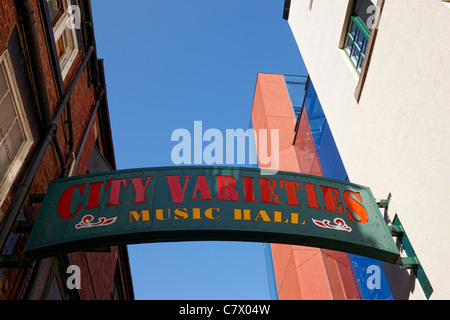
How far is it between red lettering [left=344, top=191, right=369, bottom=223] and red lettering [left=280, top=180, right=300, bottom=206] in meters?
0.80

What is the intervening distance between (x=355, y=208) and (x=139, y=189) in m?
3.30

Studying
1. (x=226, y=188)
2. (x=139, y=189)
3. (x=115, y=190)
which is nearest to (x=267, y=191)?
(x=226, y=188)

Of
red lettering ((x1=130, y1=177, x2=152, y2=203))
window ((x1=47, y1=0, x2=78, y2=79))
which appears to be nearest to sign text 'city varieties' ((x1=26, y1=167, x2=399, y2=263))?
red lettering ((x1=130, y1=177, x2=152, y2=203))

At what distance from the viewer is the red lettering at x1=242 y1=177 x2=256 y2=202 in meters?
5.75

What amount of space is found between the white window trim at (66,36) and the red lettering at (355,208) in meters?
5.85

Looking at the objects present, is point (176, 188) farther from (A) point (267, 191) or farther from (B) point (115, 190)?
(A) point (267, 191)

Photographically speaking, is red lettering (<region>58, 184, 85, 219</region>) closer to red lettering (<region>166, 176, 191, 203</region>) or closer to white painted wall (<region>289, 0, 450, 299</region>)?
red lettering (<region>166, 176, 191, 203</region>)

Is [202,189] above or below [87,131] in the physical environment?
below

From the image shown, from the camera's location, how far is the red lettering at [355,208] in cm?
580

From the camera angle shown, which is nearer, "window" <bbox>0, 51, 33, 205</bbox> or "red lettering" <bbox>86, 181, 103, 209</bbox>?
"window" <bbox>0, 51, 33, 205</bbox>

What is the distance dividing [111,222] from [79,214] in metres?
0.53

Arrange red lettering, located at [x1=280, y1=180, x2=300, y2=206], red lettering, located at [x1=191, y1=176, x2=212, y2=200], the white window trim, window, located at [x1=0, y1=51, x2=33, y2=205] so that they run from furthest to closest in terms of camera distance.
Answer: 1. the white window trim
2. red lettering, located at [x1=280, y1=180, x2=300, y2=206]
3. red lettering, located at [x1=191, y1=176, x2=212, y2=200]
4. window, located at [x1=0, y1=51, x2=33, y2=205]

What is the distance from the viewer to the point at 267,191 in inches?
232

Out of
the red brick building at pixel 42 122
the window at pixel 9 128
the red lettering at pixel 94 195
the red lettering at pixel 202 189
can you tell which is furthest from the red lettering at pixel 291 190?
the window at pixel 9 128
